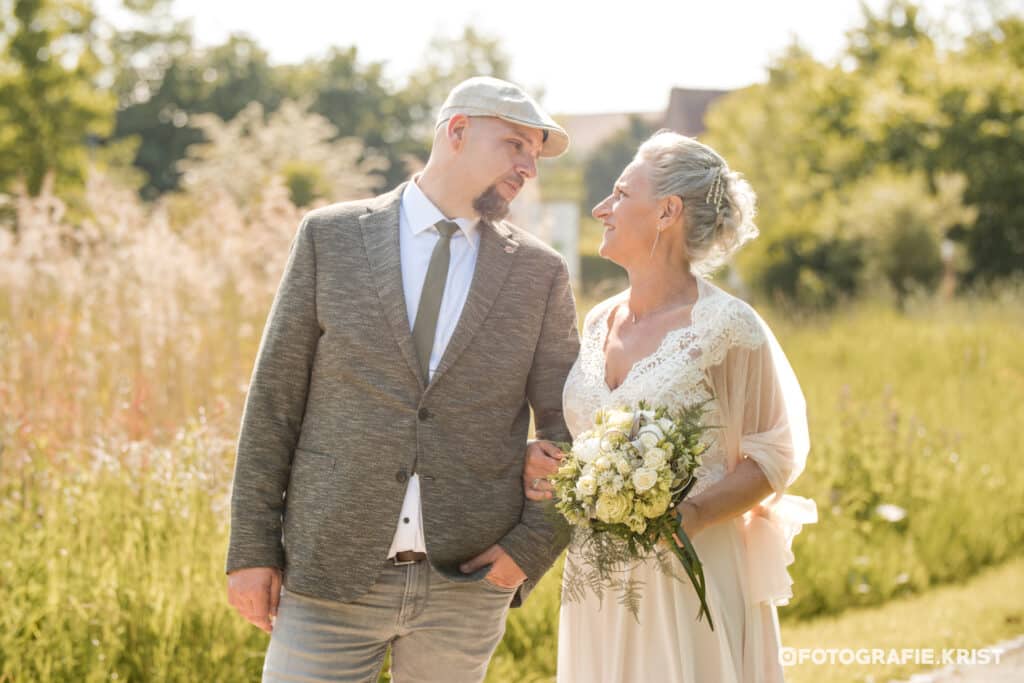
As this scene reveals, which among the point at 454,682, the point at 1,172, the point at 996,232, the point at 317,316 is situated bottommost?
the point at 454,682

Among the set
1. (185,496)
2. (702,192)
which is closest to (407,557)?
(702,192)

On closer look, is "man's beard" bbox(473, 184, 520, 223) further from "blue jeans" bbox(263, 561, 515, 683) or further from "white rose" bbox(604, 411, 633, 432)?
"blue jeans" bbox(263, 561, 515, 683)

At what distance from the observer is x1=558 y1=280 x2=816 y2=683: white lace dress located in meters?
2.99

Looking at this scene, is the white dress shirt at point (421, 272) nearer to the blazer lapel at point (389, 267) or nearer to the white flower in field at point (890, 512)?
the blazer lapel at point (389, 267)

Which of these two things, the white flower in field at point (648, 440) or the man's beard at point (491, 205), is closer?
the white flower in field at point (648, 440)

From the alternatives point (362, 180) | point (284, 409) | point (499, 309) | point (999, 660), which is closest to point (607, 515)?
point (499, 309)

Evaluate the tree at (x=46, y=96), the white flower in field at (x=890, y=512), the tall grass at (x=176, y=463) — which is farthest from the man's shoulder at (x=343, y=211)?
the tree at (x=46, y=96)

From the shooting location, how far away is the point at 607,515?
265cm

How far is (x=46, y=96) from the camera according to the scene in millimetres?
22844

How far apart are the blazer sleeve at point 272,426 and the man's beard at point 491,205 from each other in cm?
53

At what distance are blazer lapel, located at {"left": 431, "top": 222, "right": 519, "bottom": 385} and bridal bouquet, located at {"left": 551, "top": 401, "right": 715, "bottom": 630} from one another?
42 centimetres

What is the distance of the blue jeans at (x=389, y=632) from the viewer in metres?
2.82

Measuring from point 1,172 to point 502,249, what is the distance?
23825 mm

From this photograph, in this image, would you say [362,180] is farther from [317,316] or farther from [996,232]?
[317,316]
